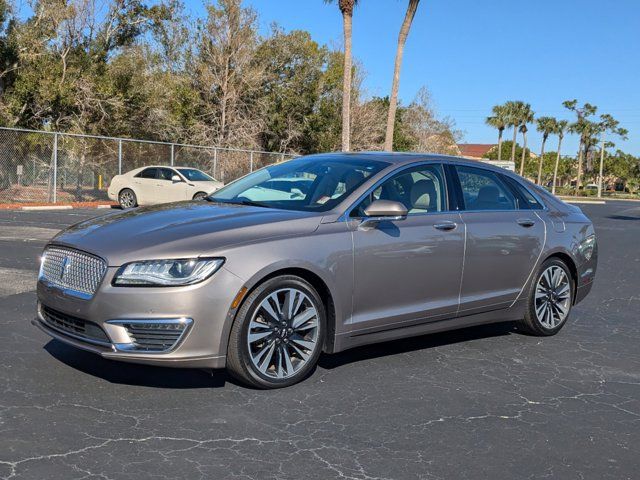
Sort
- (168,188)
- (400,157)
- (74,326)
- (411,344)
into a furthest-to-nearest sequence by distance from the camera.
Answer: (168,188) < (411,344) < (400,157) < (74,326)

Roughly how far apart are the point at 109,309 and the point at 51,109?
22061 mm

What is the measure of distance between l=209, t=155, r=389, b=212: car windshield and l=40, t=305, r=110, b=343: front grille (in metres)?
1.60

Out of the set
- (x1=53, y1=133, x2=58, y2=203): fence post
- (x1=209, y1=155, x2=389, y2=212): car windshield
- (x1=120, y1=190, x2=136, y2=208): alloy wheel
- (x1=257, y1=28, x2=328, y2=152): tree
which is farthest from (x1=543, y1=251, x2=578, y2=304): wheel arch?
(x1=257, y1=28, x2=328, y2=152): tree

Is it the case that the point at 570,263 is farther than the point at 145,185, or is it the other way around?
the point at 145,185

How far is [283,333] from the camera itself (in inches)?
177

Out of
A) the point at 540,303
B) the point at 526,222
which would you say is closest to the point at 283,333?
the point at 526,222

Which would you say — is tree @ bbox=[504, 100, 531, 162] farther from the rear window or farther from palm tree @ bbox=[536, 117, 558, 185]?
the rear window

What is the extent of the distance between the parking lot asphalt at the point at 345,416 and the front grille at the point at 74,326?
37cm

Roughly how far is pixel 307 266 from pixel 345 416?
1.01 m

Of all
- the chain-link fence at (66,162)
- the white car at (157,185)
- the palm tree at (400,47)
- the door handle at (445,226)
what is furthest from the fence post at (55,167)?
the door handle at (445,226)

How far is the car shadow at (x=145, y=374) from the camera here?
453cm

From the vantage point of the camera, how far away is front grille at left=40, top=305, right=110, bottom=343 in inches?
163

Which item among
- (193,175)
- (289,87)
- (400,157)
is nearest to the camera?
(400,157)

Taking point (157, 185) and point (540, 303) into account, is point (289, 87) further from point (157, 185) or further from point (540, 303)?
point (540, 303)
